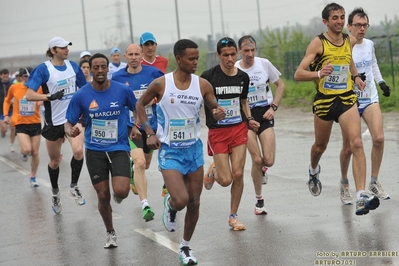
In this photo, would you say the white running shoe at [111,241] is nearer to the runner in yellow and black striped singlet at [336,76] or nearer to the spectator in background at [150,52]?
the runner in yellow and black striped singlet at [336,76]

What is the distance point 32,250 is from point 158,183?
453cm

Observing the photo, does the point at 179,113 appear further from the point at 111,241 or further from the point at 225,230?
the point at 225,230

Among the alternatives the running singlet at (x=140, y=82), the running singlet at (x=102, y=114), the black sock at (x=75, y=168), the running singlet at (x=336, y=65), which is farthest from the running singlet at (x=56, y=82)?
the running singlet at (x=336, y=65)

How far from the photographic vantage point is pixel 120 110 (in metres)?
9.01

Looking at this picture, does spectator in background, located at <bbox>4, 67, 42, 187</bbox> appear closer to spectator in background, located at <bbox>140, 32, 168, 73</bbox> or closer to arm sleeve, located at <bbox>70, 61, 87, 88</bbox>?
arm sleeve, located at <bbox>70, 61, 87, 88</bbox>

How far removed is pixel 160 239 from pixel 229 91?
1736mm

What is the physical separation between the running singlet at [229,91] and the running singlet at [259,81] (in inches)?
31.9

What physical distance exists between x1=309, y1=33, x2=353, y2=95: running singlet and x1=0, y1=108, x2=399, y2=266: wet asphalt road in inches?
54.2

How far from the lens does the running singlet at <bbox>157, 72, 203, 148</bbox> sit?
802 centimetres

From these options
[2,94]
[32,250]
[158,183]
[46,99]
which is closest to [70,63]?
[46,99]

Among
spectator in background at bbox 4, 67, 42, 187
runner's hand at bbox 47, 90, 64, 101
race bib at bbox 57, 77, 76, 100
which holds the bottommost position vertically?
spectator in background at bbox 4, 67, 42, 187

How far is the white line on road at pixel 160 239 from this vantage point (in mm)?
8555

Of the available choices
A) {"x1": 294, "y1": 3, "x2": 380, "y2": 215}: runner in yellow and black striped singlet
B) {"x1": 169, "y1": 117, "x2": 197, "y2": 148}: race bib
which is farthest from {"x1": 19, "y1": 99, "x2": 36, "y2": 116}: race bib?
{"x1": 169, "y1": 117, "x2": 197, "y2": 148}: race bib

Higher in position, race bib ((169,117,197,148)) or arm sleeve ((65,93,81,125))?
arm sleeve ((65,93,81,125))
